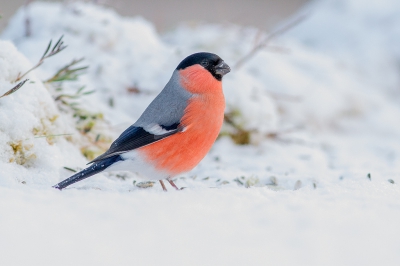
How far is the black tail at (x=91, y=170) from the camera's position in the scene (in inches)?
105

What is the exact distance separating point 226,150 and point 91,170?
6.19 feet

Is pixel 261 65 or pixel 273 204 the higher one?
pixel 261 65

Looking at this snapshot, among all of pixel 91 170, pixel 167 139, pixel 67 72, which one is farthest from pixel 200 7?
pixel 91 170

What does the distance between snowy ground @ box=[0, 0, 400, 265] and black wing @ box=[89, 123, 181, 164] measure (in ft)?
0.75

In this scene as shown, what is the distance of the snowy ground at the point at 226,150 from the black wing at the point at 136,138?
0.75ft

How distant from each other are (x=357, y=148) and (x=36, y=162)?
11.3 ft

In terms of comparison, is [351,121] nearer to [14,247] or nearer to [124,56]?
[124,56]

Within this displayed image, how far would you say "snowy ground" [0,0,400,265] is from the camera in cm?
194

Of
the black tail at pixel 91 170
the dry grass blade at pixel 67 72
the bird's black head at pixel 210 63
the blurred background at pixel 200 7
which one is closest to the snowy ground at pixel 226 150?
the black tail at pixel 91 170

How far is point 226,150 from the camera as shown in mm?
4520

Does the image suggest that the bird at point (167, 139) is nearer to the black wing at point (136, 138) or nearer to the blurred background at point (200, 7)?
the black wing at point (136, 138)

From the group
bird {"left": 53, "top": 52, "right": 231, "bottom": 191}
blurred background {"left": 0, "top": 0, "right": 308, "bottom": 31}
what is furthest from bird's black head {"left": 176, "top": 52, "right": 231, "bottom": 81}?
blurred background {"left": 0, "top": 0, "right": 308, "bottom": 31}

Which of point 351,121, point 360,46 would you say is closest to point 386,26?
point 360,46

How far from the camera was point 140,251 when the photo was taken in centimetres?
189
